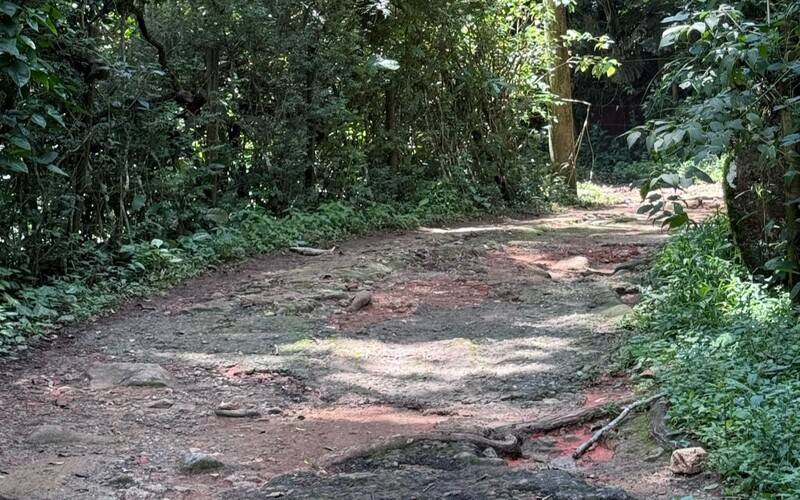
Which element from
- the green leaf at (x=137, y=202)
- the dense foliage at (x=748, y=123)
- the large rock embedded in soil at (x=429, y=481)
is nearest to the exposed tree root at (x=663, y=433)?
the large rock embedded in soil at (x=429, y=481)

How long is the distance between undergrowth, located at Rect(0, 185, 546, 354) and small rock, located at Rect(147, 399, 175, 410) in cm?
131

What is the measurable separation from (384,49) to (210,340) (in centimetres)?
686

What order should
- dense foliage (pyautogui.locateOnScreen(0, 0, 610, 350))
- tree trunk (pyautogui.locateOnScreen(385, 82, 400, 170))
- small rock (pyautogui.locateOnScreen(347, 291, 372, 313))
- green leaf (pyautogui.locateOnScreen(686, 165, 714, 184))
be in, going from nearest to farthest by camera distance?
1. green leaf (pyautogui.locateOnScreen(686, 165, 714, 184))
2. dense foliage (pyautogui.locateOnScreen(0, 0, 610, 350))
3. small rock (pyautogui.locateOnScreen(347, 291, 372, 313))
4. tree trunk (pyautogui.locateOnScreen(385, 82, 400, 170))

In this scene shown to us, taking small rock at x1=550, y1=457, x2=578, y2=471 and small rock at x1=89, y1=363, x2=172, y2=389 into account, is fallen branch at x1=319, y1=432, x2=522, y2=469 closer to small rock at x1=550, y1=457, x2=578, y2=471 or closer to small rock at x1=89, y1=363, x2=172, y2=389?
small rock at x1=550, y1=457, x2=578, y2=471

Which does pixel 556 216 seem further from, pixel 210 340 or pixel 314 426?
pixel 314 426

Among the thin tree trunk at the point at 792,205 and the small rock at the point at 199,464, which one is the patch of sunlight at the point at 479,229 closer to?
the thin tree trunk at the point at 792,205

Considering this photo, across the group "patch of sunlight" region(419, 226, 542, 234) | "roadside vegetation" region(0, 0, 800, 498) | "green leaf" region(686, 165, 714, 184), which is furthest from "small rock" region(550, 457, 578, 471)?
"patch of sunlight" region(419, 226, 542, 234)

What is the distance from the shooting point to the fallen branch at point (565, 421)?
422cm

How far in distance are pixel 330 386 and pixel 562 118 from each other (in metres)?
10.6

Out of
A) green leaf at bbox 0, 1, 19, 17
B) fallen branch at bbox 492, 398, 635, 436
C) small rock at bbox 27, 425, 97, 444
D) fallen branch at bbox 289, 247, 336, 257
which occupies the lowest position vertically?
fallen branch at bbox 492, 398, 635, 436

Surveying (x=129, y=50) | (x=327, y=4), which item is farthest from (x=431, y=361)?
(x=327, y=4)

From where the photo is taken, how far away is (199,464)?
3.79 metres

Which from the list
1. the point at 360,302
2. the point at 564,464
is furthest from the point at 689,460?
the point at 360,302

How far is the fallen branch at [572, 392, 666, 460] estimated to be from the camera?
392cm
